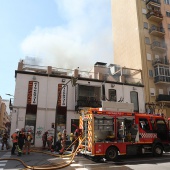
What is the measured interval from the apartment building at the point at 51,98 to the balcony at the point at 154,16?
15.9 meters

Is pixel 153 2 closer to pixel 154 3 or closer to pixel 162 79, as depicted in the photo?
pixel 154 3

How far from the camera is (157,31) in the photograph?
3256 cm

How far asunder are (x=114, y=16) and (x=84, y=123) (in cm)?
3326

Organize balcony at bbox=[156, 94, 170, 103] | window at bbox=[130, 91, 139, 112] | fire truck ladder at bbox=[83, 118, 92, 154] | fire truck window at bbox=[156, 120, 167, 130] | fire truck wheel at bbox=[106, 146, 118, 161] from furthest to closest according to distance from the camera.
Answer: balcony at bbox=[156, 94, 170, 103]
window at bbox=[130, 91, 139, 112]
fire truck window at bbox=[156, 120, 167, 130]
fire truck ladder at bbox=[83, 118, 92, 154]
fire truck wheel at bbox=[106, 146, 118, 161]

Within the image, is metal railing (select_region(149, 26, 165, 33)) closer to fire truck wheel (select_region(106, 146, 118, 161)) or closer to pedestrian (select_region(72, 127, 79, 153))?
pedestrian (select_region(72, 127, 79, 153))

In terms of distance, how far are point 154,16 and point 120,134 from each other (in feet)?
91.1

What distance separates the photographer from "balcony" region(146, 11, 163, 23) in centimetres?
3278

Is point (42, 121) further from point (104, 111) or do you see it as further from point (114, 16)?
point (114, 16)

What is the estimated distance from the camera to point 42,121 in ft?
68.6

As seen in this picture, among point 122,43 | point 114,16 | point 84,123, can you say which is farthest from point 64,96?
point 114,16

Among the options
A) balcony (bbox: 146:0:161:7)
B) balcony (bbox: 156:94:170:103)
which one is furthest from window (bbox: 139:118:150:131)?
balcony (bbox: 146:0:161:7)

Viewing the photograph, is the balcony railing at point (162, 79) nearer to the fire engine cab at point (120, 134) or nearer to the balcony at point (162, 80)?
the balcony at point (162, 80)

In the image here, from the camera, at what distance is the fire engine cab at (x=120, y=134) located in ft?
35.2

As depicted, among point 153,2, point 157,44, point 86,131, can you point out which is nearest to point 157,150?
point 86,131
